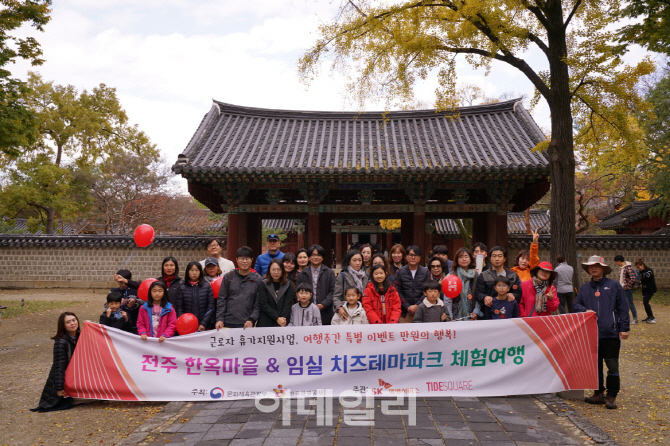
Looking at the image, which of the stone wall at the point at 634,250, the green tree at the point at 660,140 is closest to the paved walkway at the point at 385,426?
the stone wall at the point at 634,250

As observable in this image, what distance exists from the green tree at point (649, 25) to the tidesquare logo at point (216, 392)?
9323 millimetres

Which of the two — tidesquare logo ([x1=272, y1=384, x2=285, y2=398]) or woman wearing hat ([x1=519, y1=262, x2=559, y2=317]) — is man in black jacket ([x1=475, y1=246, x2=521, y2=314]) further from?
tidesquare logo ([x1=272, y1=384, x2=285, y2=398])

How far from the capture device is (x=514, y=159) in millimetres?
10812

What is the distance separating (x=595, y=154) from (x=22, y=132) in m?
13.4

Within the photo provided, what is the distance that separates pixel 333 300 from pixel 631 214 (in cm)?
2270

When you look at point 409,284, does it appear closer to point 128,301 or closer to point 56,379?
point 128,301

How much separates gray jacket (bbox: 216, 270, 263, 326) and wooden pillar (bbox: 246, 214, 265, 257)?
6487 mm

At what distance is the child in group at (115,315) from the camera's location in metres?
5.59

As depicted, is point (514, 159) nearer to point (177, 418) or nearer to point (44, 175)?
point (177, 418)

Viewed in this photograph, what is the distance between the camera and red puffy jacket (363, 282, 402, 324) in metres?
5.70

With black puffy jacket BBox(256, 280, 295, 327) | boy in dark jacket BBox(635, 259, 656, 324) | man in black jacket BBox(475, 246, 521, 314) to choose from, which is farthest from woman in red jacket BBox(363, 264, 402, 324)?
boy in dark jacket BBox(635, 259, 656, 324)

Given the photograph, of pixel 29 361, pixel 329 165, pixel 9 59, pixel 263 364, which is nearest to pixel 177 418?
pixel 263 364

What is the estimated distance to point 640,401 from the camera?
17.7 feet

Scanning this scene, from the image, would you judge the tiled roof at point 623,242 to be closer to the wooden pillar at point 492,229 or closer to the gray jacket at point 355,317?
the wooden pillar at point 492,229
